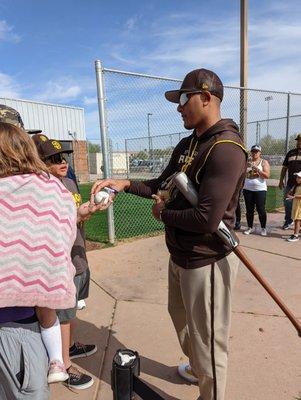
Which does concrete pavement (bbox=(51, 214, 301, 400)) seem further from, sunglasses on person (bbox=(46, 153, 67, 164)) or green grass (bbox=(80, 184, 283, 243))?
sunglasses on person (bbox=(46, 153, 67, 164))

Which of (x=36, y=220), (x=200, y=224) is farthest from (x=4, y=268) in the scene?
(x=200, y=224)

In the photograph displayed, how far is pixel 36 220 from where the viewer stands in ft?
4.86

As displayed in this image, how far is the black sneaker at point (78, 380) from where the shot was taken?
2756 millimetres

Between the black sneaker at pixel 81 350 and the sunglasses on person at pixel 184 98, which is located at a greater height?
the sunglasses on person at pixel 184 98

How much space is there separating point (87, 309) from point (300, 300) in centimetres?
229

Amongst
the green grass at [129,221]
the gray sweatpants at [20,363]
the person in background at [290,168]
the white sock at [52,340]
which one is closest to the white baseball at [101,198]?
the white sock at [52,340]

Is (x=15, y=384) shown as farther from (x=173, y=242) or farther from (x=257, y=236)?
(x=257, y=236)

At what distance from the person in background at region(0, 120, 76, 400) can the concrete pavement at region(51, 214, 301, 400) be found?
51.5 inches

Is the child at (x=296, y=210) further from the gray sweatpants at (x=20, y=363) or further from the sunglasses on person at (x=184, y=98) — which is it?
the gray sweatpants at (x=20, y=363)

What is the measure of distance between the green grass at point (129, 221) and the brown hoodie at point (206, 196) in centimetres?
438

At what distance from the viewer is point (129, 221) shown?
8.48 meters

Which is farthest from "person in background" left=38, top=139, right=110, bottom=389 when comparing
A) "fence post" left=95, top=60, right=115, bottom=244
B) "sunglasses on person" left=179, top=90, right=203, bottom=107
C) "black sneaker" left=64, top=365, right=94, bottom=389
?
"fence post" left=95, top=60, right=115, bottom=244

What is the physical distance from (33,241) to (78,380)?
5.75 ft

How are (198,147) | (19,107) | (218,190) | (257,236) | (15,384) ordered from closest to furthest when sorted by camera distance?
(15,384), (218,190), (198,147), (257,236), (19,107)
